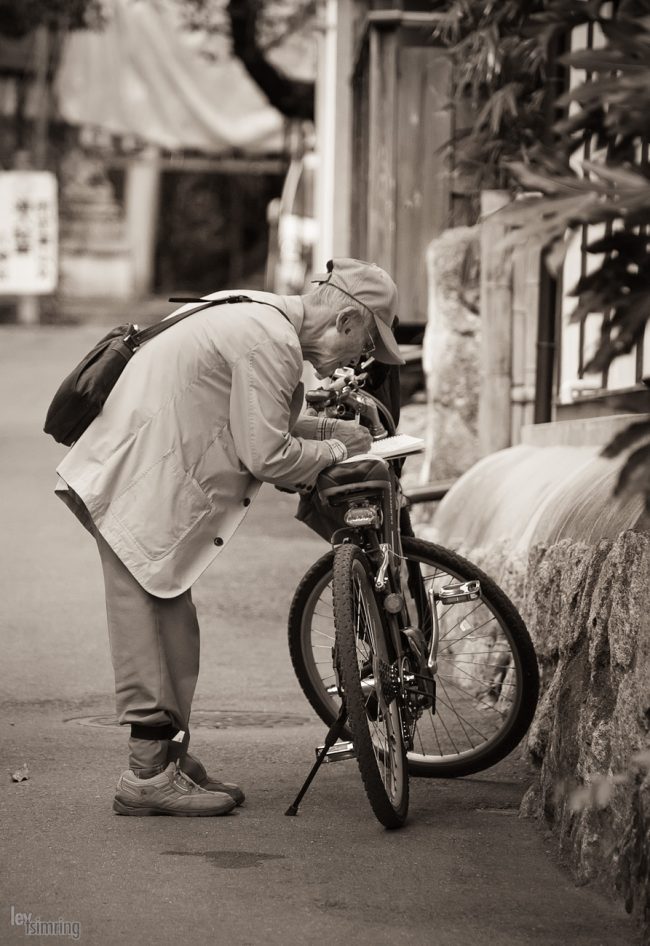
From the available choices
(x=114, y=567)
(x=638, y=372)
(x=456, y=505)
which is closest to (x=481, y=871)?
(x=114, y=567)

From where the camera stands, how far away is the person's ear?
4.66m

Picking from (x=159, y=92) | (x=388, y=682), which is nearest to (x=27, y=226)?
(x=159, y=92)

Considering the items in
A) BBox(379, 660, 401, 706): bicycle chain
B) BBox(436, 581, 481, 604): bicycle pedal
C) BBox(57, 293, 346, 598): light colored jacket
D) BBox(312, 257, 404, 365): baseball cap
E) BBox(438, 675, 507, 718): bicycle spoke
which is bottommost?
BBox(438, 675, 507, 718): bicycle spoke

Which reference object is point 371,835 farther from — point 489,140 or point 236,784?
point 489,140

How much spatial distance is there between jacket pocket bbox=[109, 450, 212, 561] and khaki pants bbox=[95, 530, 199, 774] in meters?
0.12

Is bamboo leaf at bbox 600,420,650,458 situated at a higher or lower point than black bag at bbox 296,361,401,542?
higher

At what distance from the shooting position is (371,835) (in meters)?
4.59

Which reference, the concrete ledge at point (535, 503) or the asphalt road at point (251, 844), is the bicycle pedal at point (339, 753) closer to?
the asphalt road at point (251, 844)

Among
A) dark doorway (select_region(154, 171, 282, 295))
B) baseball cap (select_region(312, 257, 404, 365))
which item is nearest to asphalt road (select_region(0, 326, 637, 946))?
baseball cap (select_region(312, 257, 404, 365))

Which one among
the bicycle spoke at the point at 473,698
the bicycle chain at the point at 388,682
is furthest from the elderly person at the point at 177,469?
the bicycle spoke at the point at 473,698

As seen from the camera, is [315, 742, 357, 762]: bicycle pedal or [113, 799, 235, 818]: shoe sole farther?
[113, 799, 235, 818]: shoe sole

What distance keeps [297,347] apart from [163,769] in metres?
1.44

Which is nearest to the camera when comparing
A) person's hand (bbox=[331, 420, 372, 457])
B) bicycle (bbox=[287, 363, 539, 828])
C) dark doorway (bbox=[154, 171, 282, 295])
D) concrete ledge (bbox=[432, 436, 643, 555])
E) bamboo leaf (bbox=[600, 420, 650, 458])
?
bamboo leaf (bbox=[600, 420, 650, 458])

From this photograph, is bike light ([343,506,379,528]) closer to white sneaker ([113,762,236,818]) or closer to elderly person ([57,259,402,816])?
elderly person ([57,259,402,816])
